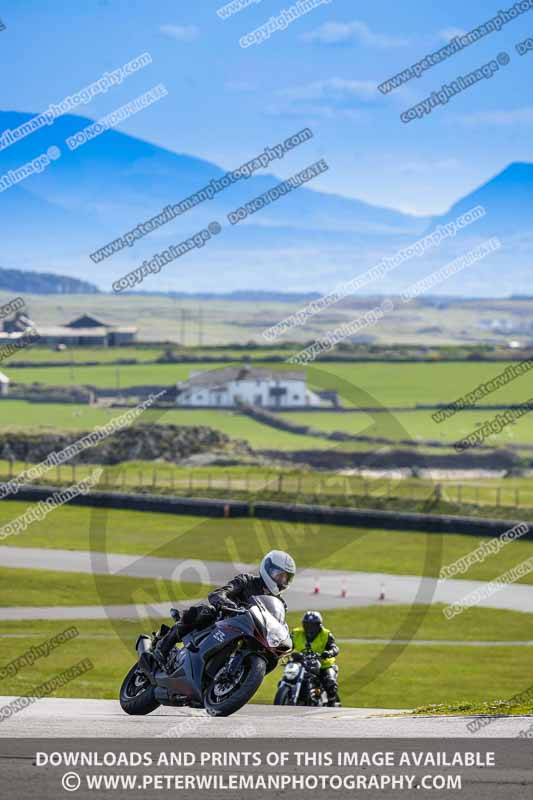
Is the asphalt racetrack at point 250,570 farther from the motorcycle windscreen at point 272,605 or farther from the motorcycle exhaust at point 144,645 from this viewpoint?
the motorcycle windscreen at point 272,605

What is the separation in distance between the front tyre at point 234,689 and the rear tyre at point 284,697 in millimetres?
5055

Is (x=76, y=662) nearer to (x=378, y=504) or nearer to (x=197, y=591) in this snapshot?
(x=197, y=591)

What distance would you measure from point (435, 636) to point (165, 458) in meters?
55.5

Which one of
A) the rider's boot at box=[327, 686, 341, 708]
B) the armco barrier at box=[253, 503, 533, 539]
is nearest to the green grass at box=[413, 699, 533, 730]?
the rider's boot at box=[327, 686, 341, 708]

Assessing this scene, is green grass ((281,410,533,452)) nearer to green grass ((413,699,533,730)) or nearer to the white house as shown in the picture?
the white house

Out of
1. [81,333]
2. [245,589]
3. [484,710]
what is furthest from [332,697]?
[81,333]

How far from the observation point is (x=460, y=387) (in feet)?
474

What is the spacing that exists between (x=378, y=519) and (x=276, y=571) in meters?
41.3

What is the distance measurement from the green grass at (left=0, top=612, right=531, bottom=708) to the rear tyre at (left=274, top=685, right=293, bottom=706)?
6.52m

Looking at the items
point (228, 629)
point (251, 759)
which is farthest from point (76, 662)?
point (251, 759)

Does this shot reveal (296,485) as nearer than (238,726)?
No

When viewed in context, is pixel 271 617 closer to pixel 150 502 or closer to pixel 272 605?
pixel 272 605

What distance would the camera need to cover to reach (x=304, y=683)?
18.3 metres

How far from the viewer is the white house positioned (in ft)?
398
